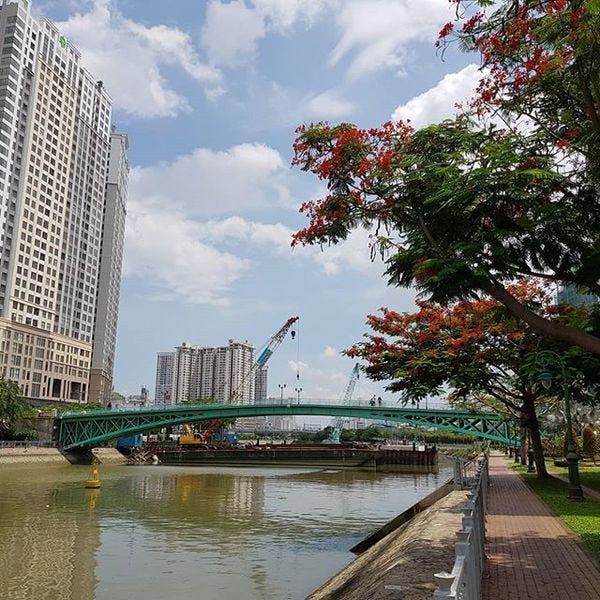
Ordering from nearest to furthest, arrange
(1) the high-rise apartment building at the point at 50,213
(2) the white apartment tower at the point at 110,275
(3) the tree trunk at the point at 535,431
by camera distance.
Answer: (3) the tree trunk at the point at 535,431 → (1) the high-rise apartment building at the point at 50,213 → (2) the white apartment tower at the point at 110,275

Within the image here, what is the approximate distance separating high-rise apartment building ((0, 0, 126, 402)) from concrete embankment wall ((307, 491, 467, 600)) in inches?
3732

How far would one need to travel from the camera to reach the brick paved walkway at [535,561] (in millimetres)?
9648

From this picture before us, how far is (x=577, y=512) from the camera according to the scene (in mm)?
18266

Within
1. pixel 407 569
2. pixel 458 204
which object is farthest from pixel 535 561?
pixel 458 204

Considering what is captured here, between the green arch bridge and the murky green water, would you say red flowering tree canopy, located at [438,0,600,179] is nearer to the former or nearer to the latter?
the murky green water

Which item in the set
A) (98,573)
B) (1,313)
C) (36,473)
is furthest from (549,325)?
(1,313)

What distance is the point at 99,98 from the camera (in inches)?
5423

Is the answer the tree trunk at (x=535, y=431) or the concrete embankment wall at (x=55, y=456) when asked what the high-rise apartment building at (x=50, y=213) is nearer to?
the concrete embankment wall at (x=55, y=456)

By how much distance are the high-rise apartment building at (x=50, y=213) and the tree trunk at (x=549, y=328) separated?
10009 cm

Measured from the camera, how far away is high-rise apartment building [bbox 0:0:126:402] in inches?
4141

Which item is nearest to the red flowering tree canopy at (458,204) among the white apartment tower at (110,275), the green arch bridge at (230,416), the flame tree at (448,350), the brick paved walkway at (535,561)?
the brick paved walkway at (535,561)

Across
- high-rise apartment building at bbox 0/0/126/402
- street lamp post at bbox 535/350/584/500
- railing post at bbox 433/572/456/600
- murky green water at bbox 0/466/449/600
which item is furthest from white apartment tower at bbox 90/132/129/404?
railing post at bbox 433/572/456/600

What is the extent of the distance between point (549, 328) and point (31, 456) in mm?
69985

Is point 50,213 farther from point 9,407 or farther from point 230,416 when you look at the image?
point 230,416
